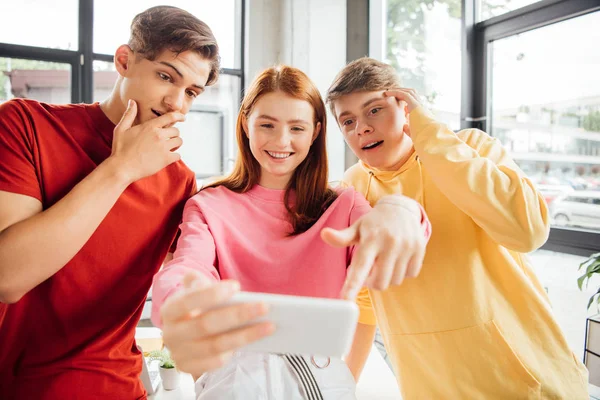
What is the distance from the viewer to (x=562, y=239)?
2258mm

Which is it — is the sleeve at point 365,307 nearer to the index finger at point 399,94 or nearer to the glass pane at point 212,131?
the index finger at point 399,94

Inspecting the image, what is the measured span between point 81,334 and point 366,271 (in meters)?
0.77

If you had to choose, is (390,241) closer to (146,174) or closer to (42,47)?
(146,174)

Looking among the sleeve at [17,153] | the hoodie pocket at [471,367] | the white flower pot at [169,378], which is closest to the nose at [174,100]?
the sleeve at [17,153]

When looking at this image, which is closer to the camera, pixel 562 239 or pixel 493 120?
pixel 562 239

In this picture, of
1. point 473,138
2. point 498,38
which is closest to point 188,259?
point 473,138

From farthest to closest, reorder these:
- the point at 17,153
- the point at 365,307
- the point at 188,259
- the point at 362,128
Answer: the point at 365,307 < the point at 362,128 < the point at 17,153 < the point at 188,259

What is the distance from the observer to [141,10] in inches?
142

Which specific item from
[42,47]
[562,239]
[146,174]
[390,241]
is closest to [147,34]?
[146,174]

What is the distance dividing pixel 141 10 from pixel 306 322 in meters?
3.82

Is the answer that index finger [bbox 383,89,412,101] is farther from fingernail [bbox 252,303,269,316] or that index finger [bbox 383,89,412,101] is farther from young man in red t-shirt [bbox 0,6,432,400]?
fingernail [bbox 252,303,269,316]

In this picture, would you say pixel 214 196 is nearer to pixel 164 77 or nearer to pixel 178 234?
pixel 178 234

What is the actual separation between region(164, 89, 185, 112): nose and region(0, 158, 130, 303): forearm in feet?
0.97

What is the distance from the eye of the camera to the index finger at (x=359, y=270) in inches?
24.4
